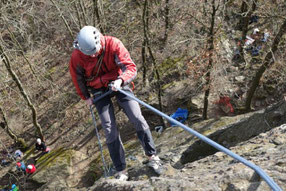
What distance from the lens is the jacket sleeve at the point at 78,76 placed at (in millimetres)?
3916

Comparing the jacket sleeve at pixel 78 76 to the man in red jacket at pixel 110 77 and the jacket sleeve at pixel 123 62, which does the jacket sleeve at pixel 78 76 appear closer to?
the man in red jacket at pixel 110 77

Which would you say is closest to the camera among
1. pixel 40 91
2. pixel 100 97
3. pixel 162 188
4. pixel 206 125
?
pixel 162 188

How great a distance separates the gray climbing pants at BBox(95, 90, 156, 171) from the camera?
139 inches

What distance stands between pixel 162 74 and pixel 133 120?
1111 centimetres

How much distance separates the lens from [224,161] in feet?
10.1

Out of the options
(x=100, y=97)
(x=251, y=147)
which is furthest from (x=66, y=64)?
(x=251, y=147)

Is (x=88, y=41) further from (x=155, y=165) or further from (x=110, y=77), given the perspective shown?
(x=155, y=165)

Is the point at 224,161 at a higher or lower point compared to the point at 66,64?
lower

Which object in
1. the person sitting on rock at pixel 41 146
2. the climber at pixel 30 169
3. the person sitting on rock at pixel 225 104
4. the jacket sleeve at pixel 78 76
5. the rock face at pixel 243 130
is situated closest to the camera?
the jacket sleeve at pixel 78 76

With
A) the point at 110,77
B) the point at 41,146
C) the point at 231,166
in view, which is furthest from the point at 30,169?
the point at 231,166

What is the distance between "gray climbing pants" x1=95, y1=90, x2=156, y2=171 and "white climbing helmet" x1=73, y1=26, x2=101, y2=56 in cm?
79

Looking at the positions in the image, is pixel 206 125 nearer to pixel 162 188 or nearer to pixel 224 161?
pixel 224 161

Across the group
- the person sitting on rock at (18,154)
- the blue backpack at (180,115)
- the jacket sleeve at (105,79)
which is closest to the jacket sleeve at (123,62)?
the jacket sleeve at (105,79)

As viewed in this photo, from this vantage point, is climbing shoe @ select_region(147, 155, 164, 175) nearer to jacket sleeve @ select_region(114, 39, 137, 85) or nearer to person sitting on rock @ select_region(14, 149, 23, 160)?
jacket sleeve @ select_region(114, 39, 137, 85)
